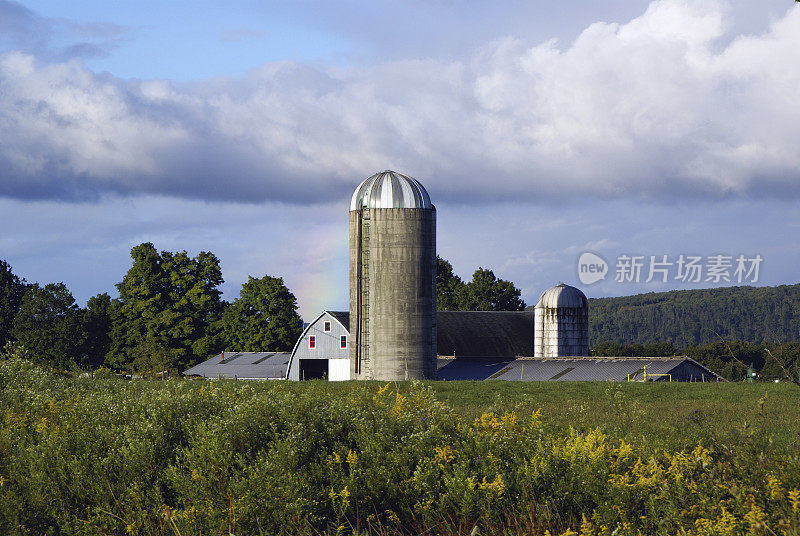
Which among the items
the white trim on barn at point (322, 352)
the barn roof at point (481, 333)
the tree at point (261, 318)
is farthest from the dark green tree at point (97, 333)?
the barn roof at point (481, 333)

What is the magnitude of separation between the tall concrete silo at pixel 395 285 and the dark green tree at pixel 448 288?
49.0m

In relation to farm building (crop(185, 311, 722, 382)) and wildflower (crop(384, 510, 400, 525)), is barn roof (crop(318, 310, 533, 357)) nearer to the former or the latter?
farm building (crop(185, 311, 722, 382))

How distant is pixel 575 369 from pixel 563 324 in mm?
9995

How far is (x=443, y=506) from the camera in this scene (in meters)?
11.0

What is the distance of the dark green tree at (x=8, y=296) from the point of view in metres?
98.6

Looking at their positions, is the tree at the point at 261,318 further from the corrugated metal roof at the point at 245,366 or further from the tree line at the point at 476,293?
the tree line at the point at 476,293

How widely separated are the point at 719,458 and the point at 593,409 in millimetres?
14872

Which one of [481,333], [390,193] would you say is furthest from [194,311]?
[390,193]

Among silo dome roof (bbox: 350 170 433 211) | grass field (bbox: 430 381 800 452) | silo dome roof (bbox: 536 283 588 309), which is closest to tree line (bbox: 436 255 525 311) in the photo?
silo dome roof (bbox: 536 283 588 309)

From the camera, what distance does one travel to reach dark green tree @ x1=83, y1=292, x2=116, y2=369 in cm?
8844

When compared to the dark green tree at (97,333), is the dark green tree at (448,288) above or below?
above

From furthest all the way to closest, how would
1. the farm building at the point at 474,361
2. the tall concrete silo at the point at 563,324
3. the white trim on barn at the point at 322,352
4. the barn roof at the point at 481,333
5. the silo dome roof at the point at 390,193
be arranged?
the barn roof at the point at 481,333, the tall concrete silo at the point at 563,324, the white trim on barn at the point at 322,352, the farm building at the point at 474,361, the silo dome roof at the point at 390,193

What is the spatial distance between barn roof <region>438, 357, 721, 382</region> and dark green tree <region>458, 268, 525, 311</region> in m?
36.1

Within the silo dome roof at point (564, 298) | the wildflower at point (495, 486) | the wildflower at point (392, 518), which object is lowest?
the wildflower at point (392, 518)
